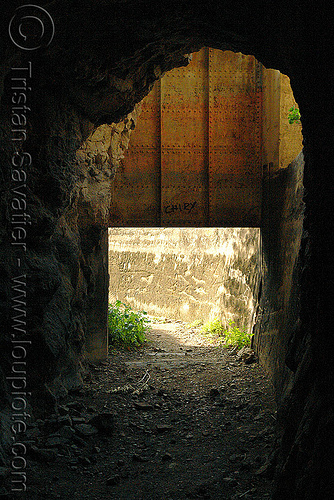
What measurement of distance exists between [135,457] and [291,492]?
1.59 meters

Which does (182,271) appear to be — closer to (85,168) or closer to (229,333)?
(229,333)

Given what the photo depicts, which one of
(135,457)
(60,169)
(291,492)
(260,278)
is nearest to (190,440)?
(135,457)

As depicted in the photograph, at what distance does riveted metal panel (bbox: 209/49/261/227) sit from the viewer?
278 inches

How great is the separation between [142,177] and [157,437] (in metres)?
4.40

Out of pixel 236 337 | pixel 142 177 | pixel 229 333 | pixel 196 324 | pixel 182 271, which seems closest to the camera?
pixel 142 177

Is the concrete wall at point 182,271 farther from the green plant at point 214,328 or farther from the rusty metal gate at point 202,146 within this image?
the rusty metal gate at point 202,146

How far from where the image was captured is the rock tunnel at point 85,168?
2.42 meters

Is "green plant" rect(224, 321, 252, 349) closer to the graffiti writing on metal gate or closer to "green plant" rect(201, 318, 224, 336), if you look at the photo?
"green plant" rect(201, 318, 224, 336)

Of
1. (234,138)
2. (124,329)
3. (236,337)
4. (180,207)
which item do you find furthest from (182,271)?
(234,138)

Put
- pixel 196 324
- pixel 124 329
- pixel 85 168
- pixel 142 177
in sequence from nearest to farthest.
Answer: pixel 85 168, pixel 142 177, pixel 124 329, pixel 196 324

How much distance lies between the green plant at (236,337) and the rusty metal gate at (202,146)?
215cm

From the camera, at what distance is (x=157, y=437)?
161 inches

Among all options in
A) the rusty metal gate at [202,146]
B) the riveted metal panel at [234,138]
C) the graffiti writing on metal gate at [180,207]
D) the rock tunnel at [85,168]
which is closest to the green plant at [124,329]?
the rock tunnel at [85,168]

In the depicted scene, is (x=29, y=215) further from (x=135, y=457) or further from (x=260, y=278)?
(x=260, y=278)
